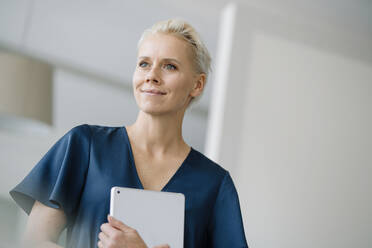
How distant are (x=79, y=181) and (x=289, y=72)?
7.18 ft

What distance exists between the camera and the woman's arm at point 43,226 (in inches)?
45.5

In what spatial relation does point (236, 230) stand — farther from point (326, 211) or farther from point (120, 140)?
point (326, 211)

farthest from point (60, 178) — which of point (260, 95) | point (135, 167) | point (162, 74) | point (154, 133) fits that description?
point (260, 95)

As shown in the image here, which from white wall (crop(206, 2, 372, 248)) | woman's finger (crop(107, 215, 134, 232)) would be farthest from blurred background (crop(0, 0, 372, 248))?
woman's finger (crop(107, 215, 134, 232))

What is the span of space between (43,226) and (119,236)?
25 centimetres

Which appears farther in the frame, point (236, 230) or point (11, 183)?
point (11, 183)

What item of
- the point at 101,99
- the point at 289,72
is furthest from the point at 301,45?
the point at 101,99

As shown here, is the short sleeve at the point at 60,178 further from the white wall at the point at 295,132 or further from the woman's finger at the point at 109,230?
the white wall at the point at 295,132

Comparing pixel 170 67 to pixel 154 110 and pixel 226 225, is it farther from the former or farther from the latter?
pixel 226 225

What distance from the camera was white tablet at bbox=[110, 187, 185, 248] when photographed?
116 cm

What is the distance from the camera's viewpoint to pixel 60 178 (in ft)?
4.00

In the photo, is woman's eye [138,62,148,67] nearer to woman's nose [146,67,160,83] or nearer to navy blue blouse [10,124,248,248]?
woman's nose [146,67,160,83]

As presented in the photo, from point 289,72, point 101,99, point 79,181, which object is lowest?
point 79,181

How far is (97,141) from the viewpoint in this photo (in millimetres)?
1340
